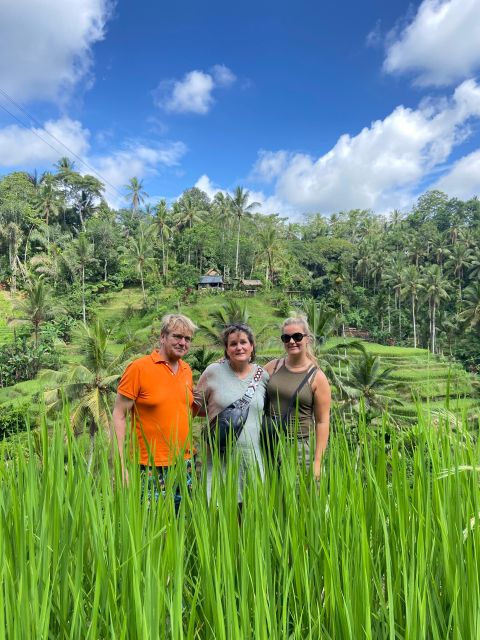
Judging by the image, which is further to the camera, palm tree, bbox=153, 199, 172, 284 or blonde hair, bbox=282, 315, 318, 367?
palm tree, bbox=153, 199, 172, 284

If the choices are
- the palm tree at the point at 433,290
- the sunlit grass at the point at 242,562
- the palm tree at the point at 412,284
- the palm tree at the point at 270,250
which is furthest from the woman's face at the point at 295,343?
the palm tree at the point at 270,250

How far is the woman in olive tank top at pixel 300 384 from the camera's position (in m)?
2.20

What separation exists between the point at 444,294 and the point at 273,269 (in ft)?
62.9

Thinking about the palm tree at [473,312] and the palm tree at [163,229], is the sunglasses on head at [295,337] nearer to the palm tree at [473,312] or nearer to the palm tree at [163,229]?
the palm tree at [473,312]

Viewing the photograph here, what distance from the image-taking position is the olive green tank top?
2.20 meters

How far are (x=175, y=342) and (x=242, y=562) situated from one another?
1.60m

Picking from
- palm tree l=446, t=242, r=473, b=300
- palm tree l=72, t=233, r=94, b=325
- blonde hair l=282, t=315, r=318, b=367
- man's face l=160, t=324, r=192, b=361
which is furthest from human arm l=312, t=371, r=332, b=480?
palm tree l=446, t=242, r=473, b=300

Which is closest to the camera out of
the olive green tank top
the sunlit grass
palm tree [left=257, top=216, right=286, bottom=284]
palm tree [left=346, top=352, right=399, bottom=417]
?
the sunlit grass

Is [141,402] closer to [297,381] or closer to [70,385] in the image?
[297,381]

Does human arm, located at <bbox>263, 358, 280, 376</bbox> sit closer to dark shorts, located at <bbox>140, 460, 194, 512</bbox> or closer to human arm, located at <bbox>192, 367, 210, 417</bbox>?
human arm, located at <bbox>192, 367, 210, 417</bbox>

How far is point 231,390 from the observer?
2.20m

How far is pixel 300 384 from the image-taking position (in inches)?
87.6

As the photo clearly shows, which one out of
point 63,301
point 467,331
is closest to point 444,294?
point 467,331

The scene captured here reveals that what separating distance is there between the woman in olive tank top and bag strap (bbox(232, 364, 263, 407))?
0.06m
